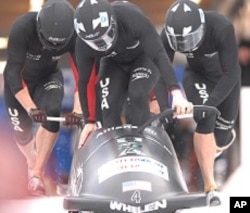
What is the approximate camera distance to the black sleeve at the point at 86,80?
5.53 metres

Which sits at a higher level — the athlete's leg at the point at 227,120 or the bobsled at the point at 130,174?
the athlete's leg at the point at 227,120

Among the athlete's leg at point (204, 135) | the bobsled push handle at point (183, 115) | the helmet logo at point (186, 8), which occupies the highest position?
the helmet logo at point (186, 8)

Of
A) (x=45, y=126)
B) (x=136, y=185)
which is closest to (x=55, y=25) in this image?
Answer: (x=45, y=126)

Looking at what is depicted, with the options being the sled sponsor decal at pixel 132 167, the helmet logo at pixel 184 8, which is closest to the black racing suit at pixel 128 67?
the helmet logo at pixel 184 8

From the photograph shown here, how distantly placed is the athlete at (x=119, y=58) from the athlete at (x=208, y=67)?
26cm

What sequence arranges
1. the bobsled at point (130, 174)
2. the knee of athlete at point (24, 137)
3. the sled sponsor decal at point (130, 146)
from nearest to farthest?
the bobsled at point (130, 174) < the sled sponsor decal at point (130, 146) < the knee of athlete at point (24, 137)

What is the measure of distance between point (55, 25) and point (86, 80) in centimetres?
51

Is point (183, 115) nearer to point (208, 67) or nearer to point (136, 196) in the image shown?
point (136, 196)

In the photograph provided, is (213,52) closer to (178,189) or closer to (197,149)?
(197,149)

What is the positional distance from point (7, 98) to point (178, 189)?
2.36 m

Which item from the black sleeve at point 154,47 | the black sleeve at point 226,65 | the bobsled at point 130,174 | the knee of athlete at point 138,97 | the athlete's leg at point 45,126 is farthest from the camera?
the athlete's leg at point 45,126

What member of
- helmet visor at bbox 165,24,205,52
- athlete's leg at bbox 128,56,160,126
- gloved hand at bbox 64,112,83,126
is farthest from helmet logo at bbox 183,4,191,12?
gloved hand at bbox 64,112,83,126

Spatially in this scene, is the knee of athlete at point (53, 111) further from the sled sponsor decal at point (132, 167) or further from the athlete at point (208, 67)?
the sled sponsor decal at point (132, 167)

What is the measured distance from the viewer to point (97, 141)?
16.3 ft
